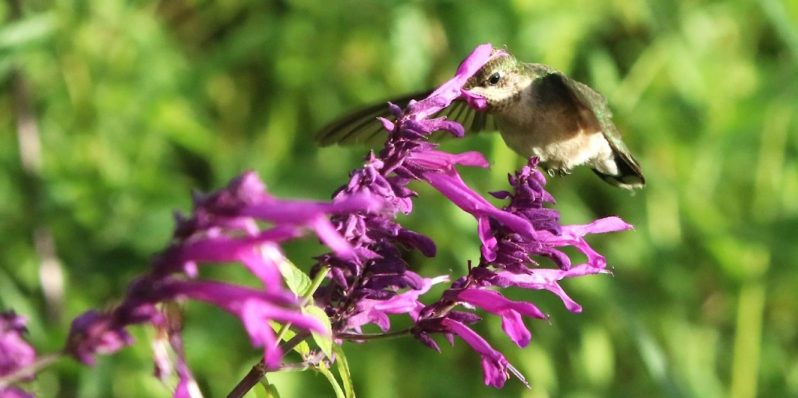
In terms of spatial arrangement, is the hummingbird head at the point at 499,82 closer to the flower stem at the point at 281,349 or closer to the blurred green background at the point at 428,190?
the flower stem at the point at 281,349

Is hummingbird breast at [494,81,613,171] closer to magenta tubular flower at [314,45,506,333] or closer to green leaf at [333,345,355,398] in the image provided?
magenta tubular flower at [314,45,506,333]

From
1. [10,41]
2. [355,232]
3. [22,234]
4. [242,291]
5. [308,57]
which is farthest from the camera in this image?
[308,57]

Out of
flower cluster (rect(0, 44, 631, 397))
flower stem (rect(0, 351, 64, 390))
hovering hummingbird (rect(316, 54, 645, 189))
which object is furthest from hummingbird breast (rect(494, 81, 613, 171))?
flower stem (rect(0, 351, 64, 390))

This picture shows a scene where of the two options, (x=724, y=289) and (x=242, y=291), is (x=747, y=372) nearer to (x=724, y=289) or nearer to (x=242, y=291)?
(x=724, y=289)

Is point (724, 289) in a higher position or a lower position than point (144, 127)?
lower

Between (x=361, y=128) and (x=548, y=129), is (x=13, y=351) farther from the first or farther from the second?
(x=548, y=129)

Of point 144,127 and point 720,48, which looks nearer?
point 144,127

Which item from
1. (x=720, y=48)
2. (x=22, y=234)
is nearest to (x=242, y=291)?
(x=22, y=234)

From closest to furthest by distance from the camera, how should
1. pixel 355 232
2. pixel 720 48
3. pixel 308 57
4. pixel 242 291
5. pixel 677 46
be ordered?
pixel 242 291 < pixel 355 232 < pixel 677 46 < pixel 308 57 < pixel 720 48
